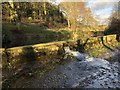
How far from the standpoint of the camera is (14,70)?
8.69 m

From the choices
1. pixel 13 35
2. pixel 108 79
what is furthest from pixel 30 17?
pixel 108 79

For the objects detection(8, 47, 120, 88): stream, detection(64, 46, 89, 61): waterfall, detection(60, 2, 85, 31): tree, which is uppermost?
detection(60, 2, 85, 31): tree

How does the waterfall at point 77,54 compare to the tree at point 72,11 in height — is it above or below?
below

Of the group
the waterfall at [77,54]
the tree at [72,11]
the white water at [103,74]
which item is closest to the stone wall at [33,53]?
the waterfall at [77,54]

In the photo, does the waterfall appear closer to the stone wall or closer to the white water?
the white water

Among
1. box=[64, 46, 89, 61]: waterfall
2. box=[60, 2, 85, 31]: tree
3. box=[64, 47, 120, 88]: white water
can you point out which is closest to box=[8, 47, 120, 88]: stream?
box=[64, 47, 120, 88]: white water

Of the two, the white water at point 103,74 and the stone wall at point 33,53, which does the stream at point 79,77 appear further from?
the stone wall at point 33,53

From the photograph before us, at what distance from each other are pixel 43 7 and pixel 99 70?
2363 cm

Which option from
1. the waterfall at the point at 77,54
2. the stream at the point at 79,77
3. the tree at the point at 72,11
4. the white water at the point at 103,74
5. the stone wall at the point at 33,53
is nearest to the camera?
the white water at the point at 103,74

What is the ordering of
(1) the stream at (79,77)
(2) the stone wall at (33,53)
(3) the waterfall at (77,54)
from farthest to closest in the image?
(3) the waterfall at (77,54) → (2) the stone wall at (33,53) → (1) the stream at (79,77)

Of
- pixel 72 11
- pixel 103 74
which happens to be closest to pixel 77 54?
pixel 103 74

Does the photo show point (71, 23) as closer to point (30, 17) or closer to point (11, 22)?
point (30, 17)

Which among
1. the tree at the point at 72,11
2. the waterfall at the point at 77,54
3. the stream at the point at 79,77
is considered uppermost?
the tree at the point at 72,11

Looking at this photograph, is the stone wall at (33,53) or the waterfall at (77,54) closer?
the stone wall at (33,53)
